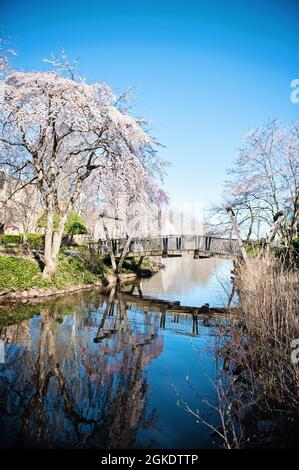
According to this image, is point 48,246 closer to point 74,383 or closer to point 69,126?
point 69,126

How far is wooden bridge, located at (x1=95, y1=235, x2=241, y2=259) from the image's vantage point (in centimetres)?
2100

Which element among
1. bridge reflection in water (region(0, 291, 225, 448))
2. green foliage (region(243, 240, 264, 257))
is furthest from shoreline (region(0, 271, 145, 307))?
green foliage (region(243, 240, 264, 257))

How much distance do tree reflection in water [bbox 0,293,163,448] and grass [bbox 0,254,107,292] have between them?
347cm

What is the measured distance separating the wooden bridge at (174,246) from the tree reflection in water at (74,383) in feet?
36.3

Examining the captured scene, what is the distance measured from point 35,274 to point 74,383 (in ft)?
31.8

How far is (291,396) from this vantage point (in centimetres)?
476

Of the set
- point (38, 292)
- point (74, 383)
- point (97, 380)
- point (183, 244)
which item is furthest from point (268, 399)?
point (183, 244)

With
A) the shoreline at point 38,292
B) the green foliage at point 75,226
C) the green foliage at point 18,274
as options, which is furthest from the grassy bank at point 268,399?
the green foliage at point 75,226

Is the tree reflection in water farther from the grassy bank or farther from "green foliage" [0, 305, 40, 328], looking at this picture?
the grassy bank

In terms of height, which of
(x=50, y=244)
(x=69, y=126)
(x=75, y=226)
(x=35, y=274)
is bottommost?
(x=35, y=274)

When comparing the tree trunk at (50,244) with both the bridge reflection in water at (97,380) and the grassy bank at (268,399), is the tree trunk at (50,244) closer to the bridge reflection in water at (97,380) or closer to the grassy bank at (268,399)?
the bridge reflection in water at (97,380)

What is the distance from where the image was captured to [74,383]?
6270mm
